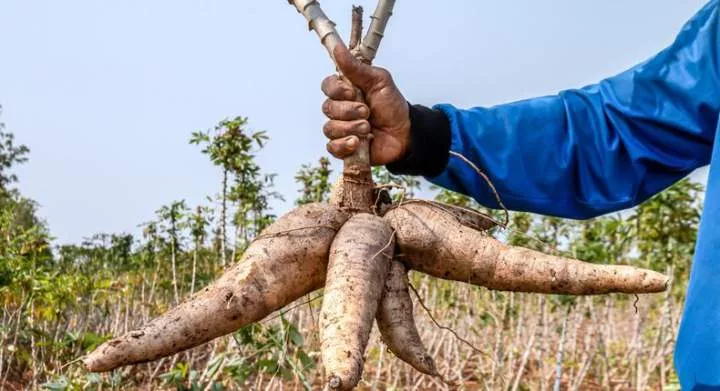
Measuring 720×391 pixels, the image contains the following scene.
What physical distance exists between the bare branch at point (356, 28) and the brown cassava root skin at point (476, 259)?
0.32 m

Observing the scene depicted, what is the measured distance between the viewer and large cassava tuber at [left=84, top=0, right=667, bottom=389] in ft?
4.66

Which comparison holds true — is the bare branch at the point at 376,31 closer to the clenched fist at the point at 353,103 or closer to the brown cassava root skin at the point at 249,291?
the clenched fist at the point at 353,103

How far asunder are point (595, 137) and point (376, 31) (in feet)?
1.71

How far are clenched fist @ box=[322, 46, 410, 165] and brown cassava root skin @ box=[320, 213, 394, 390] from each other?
0.14 metres

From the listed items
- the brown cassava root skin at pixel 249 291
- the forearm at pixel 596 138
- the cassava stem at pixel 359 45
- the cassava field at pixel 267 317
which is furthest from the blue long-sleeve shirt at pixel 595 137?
the cassava field at pixel 267 317

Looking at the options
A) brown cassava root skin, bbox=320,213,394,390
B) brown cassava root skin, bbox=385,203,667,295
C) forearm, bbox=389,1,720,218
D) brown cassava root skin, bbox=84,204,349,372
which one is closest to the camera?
brown cassava root skin, bbox=320,213,394,390

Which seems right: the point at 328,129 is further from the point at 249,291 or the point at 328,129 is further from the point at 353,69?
the point at 249,291

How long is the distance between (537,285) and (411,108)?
0.39m

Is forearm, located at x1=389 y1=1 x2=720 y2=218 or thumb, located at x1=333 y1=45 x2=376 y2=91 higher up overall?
thumb, located at x1=333 y1=45 x2=376 y2=91

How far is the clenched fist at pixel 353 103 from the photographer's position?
1.43 meters

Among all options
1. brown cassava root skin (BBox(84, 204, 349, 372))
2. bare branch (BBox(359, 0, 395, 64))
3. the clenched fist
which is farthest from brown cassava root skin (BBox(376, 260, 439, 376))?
bare branch (BBox(359, 0, 395, 64))

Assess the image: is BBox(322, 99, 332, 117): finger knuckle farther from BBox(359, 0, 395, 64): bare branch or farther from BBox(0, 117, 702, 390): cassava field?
BBox(0, 117, 702, 390): cassava field

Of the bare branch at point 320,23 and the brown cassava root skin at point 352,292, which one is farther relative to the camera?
the bare branch at point 320,23

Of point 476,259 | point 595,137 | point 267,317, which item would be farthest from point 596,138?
point 267,317
